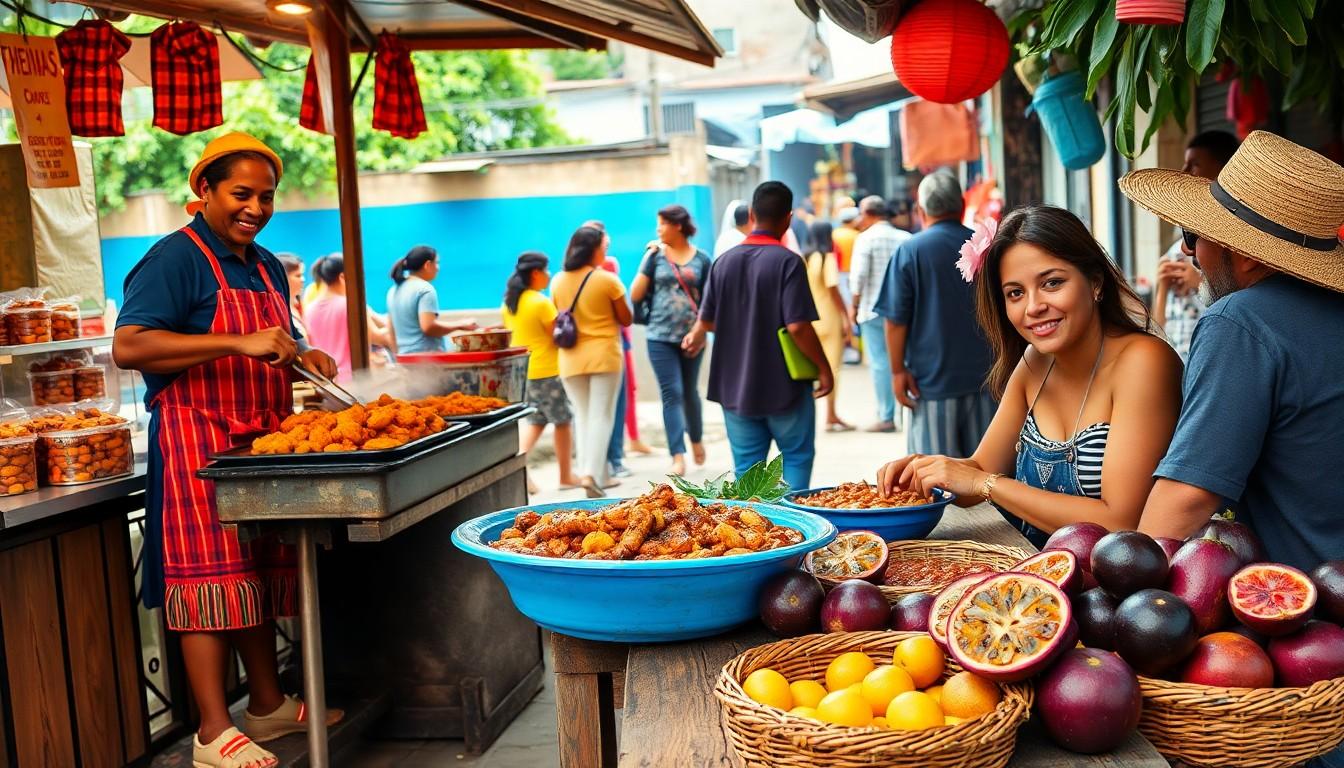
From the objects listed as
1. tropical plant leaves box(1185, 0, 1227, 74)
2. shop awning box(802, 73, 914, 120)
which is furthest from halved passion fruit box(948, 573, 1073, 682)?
shop awning box(802, 73, 914, 120)

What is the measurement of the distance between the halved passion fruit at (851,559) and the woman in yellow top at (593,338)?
622 centimetres

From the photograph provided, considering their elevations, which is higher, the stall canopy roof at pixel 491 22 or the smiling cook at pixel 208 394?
the stall canopy roof at pixel 491 22

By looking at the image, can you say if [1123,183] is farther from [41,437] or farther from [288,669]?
[288,669]

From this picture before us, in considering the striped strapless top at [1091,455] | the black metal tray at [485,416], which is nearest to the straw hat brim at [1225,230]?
the striped strapless top at [1091,455]

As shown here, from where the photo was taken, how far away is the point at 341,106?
5.46 meters

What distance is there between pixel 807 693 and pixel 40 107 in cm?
418

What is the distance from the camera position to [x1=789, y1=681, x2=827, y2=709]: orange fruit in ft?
6.18

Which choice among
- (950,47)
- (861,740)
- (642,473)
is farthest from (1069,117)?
(642,473)

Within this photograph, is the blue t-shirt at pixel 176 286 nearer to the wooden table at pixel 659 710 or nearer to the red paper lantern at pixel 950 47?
the wooden table at pixel 659 710

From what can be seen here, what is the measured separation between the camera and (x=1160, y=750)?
72.3 inches

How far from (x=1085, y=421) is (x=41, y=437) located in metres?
3.36

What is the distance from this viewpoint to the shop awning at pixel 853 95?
1398 centimetres

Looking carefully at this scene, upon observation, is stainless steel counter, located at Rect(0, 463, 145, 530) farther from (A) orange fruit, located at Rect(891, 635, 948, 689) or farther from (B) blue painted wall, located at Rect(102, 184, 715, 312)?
(B) blue painted wall, located at Rect(102, 184, 715, 312)

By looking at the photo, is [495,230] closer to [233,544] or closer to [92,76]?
[92,76]
